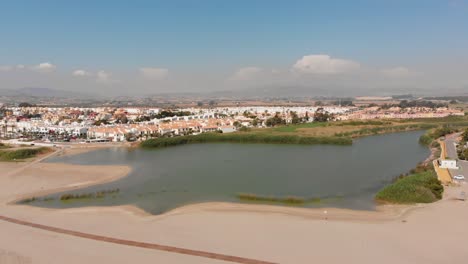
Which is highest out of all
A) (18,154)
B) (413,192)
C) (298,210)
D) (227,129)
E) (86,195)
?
(227,129)

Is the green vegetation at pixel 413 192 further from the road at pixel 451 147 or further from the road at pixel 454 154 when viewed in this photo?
the road at pixel 451 147

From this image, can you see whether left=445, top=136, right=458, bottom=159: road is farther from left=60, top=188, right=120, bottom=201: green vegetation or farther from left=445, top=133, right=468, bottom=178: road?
left=60, top=188, right=120, bottom=201: green vegetation

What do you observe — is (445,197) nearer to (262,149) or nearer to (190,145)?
(262,149)

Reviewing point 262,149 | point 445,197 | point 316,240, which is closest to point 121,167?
point 262,149

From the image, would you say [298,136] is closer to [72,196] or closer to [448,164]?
[448,164]

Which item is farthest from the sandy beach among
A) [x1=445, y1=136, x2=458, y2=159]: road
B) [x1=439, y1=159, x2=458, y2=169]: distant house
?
[x1=445, y1=136, x2=458, y2=159]: road

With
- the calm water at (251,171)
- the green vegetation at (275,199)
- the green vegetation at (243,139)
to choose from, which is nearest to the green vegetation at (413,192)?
the calm water at (251,171)

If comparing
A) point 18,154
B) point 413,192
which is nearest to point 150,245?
point 413,192
